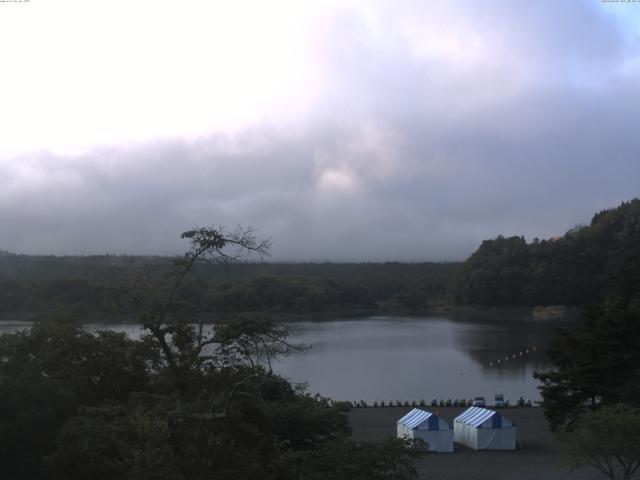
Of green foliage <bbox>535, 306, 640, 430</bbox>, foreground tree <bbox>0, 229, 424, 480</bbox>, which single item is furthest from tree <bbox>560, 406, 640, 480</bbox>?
green foliage <bbox>535, 306, 640, 430</bbox>

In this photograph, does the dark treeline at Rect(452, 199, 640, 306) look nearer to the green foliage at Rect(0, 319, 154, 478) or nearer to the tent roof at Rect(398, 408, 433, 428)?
the tent roof at Rect(398, 408, 433, 428)

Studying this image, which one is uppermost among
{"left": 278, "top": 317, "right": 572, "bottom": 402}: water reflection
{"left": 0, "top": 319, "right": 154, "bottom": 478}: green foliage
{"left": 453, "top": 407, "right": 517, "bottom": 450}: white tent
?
{"left": 0, "top": 319, "right": 154, "bottom": 478}: green foliage

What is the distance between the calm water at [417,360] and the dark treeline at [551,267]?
13594 millimetres

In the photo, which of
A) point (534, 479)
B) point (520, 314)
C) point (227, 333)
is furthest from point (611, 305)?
point (520, 314)

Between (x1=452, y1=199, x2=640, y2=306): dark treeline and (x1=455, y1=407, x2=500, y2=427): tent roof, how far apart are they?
48.6m

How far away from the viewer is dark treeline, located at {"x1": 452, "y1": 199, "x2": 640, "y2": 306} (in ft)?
220

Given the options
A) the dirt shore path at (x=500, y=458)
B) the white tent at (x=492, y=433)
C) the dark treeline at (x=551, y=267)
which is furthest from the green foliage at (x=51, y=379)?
the dark treeline at (x=551, y=267)

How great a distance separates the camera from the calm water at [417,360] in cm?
2715

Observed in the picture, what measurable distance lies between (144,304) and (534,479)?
8.60 m

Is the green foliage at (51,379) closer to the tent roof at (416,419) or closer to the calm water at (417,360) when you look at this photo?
the calm water at (417,360)

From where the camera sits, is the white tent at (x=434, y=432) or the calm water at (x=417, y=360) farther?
the calm water at (x=417, y=360)

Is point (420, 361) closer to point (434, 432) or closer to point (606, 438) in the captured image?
point (434, 432)

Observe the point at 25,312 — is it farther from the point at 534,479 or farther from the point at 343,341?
the point at 534,479

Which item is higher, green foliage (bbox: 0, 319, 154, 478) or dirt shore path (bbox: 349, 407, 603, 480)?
green foliage (bbox: 0, 319, 154, 478)
